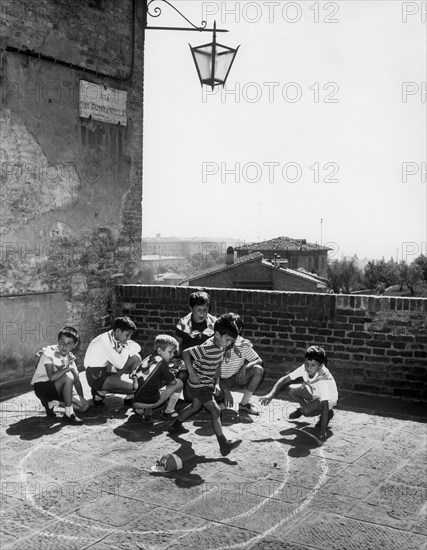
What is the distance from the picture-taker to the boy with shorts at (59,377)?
21.6 ft

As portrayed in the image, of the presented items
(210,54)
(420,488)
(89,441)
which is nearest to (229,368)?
(89,441)

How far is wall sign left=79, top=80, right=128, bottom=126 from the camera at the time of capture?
9414 millimetres

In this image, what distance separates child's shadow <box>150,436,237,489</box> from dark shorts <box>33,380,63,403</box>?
4.78 feet

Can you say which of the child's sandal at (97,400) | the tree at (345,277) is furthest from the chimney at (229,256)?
the tree at (345,277)

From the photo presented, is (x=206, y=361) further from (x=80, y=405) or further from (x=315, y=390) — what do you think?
(x=80, y=405)

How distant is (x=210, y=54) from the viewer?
8.67m

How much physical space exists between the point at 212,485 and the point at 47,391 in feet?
8.13

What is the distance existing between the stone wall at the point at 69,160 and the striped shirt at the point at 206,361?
3464 mm

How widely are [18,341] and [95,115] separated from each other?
3586 mm

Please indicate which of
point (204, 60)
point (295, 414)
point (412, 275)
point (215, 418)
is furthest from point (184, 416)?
point (412, 275)

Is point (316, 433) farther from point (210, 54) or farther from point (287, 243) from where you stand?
point (287, 243)

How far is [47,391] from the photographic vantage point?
665 centimetres

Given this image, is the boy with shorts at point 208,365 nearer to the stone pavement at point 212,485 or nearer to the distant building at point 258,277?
the stone pavement at point 212,485

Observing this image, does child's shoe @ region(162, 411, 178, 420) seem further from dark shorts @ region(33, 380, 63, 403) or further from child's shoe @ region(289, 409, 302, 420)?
child's shoe @ region(289, 409, 302, 420)
